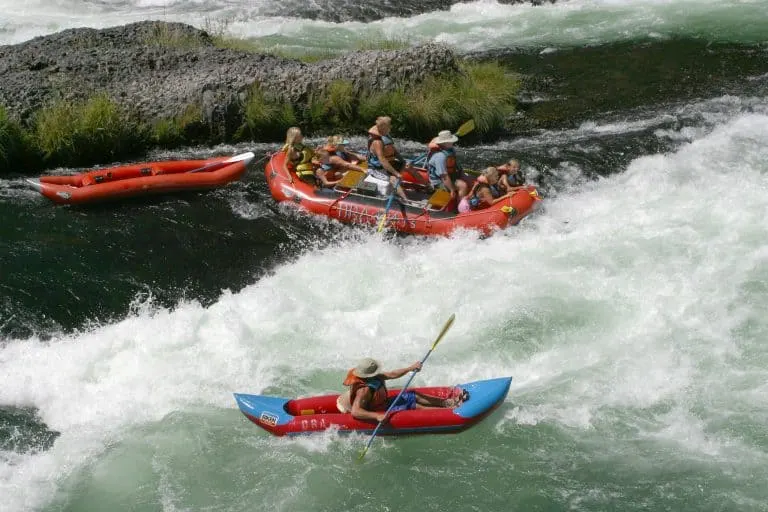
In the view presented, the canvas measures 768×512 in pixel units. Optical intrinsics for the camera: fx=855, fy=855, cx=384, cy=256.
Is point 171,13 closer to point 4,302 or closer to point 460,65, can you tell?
point 460,65

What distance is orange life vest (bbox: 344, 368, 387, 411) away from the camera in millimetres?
7031

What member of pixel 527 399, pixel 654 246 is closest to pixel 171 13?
pixel 654 246

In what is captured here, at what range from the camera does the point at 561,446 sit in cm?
718

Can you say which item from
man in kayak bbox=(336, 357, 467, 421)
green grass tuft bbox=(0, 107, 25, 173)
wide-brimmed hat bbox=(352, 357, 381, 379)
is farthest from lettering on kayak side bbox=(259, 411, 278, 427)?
green grass tuft bbox=(0, 107, 25, 173)

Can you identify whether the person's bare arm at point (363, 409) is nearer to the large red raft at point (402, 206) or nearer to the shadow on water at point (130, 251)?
the shadow on water at point (130, 251)

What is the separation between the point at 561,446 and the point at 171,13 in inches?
595

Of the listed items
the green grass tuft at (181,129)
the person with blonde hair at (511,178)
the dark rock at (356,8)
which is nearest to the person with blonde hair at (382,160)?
the person with blonde hair at (511,178)

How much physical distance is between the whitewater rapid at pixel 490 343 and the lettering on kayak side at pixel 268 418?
24 centimetres

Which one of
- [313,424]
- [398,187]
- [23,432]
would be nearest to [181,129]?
[398,187]

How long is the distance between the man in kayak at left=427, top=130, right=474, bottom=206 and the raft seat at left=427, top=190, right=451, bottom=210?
61 millimetres

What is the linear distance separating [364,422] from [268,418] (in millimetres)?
811

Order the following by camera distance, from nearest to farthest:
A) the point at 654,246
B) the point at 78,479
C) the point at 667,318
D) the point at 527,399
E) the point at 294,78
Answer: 1. the point at 78,479
2. the point at 527,399
3. the point at 667,318
4. the point at 654,246
5. the point at 294,78

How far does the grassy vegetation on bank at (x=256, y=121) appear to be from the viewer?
12055 mm

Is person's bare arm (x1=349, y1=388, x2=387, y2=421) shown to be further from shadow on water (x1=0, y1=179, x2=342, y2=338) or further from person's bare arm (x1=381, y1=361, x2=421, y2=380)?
shadow on water (x1=0, y1=179, x2=342, y2=338)
